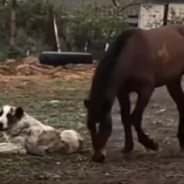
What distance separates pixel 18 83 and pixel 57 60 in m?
3.37

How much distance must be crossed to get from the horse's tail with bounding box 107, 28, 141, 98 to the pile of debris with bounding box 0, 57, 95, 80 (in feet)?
28.2

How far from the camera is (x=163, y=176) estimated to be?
5.45 metres

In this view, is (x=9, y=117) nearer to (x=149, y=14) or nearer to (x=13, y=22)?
(x=13, y=22)

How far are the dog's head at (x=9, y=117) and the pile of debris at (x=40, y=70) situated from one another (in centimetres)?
850

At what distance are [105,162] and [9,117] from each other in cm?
100

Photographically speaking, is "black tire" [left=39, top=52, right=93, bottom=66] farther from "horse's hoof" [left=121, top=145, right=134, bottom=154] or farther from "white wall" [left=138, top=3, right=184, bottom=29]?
"horse's hoof" [left=121, top=145, right=134, bottom=154]

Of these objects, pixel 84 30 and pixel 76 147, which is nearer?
pixel 76 147

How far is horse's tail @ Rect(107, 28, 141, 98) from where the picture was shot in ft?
19.9

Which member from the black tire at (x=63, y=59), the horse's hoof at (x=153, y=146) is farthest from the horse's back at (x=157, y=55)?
the black tire at (x=63, y=59)

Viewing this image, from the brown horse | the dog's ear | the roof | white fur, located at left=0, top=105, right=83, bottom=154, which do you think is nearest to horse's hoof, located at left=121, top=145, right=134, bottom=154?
the brown horse

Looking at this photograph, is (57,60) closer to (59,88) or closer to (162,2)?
(59,88)

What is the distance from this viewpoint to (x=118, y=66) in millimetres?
6180

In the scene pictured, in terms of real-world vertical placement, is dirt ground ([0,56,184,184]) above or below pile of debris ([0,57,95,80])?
above

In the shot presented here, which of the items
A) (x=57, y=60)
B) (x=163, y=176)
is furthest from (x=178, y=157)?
(x=57, y=60)
